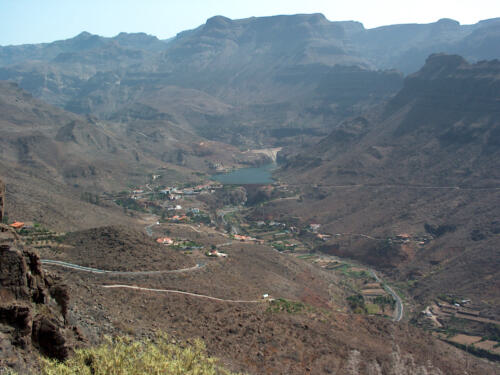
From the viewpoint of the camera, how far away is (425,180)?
423ft

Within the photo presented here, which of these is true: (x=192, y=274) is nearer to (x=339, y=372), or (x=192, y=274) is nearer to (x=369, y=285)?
(x=339, y=372)

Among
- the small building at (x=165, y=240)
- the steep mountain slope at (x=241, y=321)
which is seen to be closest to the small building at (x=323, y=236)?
the small building at (x=165, y=240)

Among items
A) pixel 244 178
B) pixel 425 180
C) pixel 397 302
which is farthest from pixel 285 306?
pixel 244 178

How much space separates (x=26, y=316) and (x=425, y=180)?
404 feet

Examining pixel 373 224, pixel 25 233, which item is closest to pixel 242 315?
pixel 25 233

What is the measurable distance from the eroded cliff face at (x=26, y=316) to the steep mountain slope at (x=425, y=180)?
6235 cm

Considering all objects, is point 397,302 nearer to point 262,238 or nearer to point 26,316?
point 262,238

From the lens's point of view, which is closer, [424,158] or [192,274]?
[192,274]

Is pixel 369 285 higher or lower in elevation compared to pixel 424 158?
lower

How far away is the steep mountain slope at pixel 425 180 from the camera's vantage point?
8656 cm

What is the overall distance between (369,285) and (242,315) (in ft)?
144

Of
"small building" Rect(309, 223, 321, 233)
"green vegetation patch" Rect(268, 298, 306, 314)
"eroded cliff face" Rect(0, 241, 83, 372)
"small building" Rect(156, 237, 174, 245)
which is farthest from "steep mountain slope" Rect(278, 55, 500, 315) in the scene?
"eroded cliff face" Rect(0, 241, 83, 372)

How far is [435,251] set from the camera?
294 ft

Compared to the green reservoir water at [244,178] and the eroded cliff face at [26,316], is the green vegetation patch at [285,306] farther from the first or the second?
the green reservoir water at [244,178]
